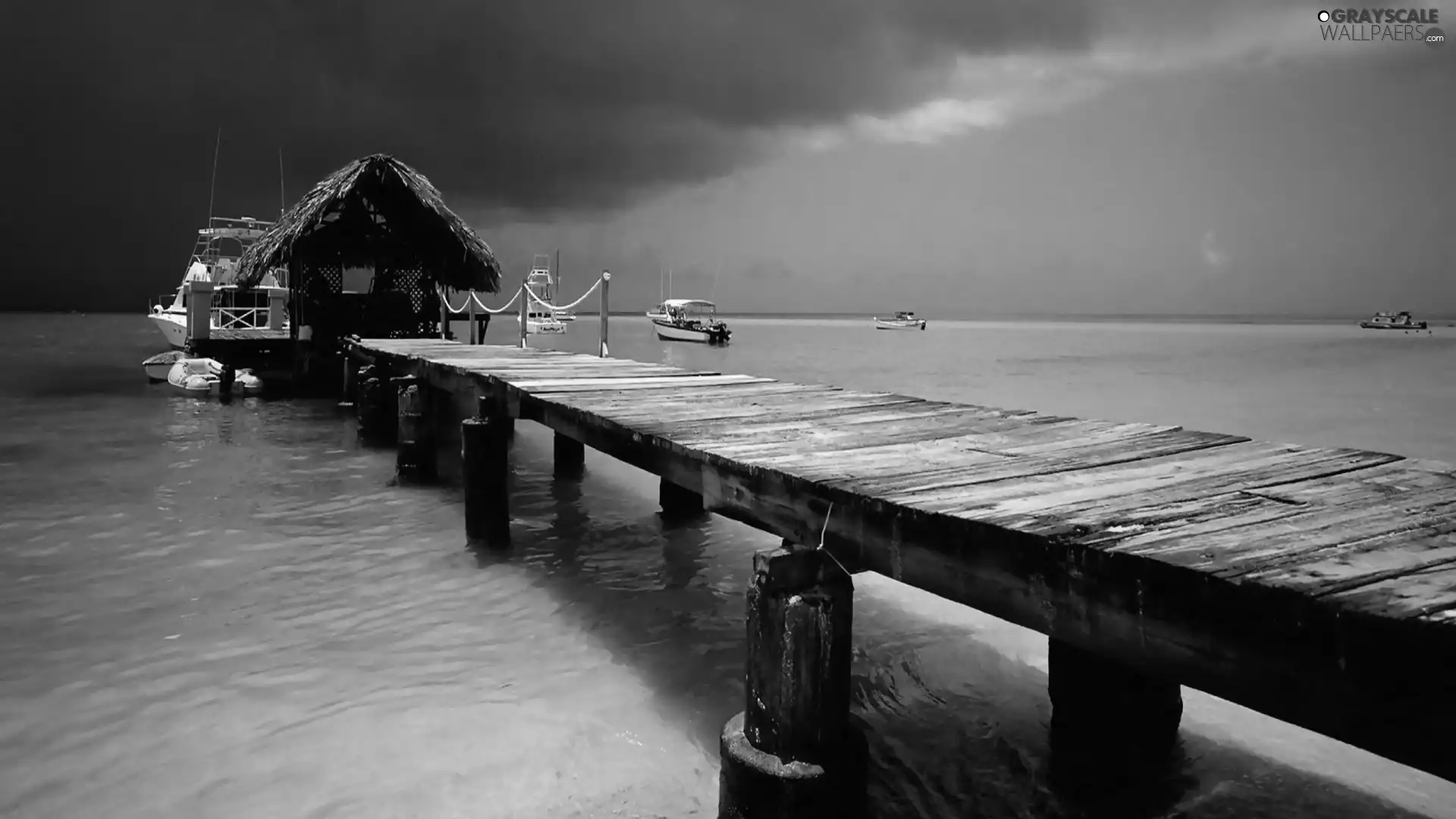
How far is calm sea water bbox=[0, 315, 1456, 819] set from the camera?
3496mm

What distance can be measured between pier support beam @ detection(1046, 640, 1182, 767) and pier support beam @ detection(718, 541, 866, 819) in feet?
5.07

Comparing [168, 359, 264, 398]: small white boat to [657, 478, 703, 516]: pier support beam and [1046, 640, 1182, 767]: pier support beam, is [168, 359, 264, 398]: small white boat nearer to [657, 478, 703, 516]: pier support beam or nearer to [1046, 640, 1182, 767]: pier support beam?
[657, 478, 703, 516]: pier support beam

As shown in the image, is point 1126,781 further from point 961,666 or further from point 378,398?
point 378,398

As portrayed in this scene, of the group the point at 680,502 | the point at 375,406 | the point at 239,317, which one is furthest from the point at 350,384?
the point at 680,502

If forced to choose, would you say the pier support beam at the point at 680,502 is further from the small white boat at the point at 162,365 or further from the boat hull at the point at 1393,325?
the boat hull at the point at 1393,325

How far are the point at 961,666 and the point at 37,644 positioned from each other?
5179 mm

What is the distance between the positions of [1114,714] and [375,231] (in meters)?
17.5

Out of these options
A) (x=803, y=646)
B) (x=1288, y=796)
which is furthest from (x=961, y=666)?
(x=803, y=646)

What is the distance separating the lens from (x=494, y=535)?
22.3 feet

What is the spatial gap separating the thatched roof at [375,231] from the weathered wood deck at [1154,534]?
14308 millimetres

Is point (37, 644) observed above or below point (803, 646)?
below

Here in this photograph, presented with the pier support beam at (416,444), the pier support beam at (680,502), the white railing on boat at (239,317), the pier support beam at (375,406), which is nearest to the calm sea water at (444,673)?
the pier support beam at (680,502)

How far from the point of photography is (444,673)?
452cm

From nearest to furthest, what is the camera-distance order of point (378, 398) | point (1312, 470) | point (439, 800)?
point (1312, 470)
point (439, 800)
point (378, 398)
